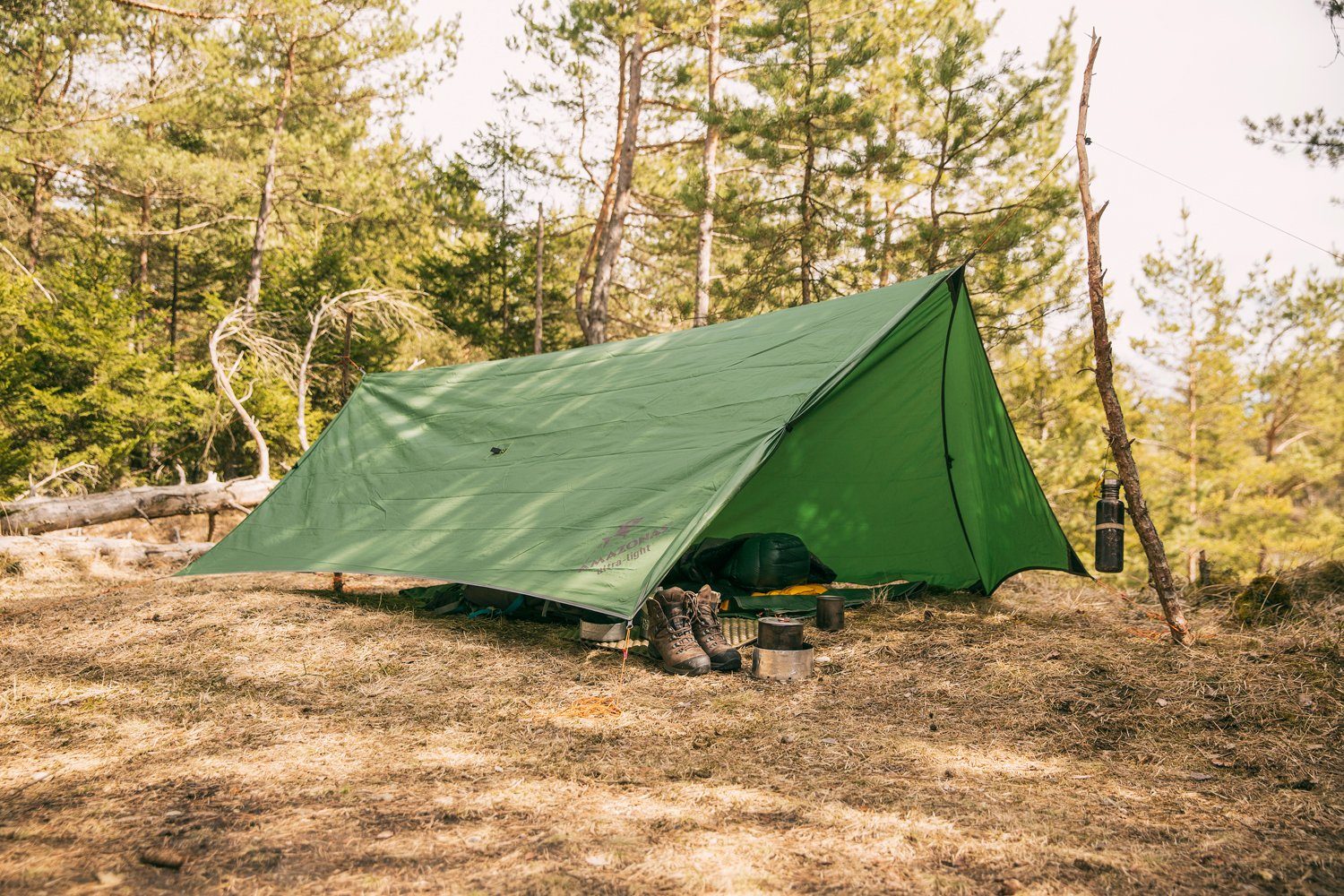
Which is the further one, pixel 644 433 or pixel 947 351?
pixel 947 351

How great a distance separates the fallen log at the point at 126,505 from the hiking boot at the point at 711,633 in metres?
5.55

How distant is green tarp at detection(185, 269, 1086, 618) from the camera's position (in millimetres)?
3594

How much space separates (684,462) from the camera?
11.8ft

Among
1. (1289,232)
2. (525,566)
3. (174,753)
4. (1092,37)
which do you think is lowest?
(174,753)

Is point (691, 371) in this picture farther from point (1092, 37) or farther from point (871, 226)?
point (871, 226)

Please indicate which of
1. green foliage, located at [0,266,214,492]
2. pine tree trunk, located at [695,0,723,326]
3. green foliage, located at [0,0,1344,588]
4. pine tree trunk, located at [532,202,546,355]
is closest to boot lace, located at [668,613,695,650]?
green foliage, located at [0,0,1344,588]

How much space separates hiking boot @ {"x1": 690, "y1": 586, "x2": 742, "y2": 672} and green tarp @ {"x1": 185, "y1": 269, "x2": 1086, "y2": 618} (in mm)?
322

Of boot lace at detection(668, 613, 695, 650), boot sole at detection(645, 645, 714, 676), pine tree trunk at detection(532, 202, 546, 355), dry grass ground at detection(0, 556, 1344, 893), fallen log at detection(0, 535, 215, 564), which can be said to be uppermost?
pine tree trunk at detection(532, 202, 546, 355)

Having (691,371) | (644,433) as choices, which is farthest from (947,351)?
(644,433)

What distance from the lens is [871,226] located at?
385 inches

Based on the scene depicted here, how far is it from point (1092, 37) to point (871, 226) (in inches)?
240

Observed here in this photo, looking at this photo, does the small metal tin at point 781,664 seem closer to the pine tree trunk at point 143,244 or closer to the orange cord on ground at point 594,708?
the orange cord on ground at point 594,708

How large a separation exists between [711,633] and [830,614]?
0.82m

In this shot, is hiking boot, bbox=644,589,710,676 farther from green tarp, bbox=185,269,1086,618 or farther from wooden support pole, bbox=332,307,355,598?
wooden support pole, bbox=332,307,355,598
